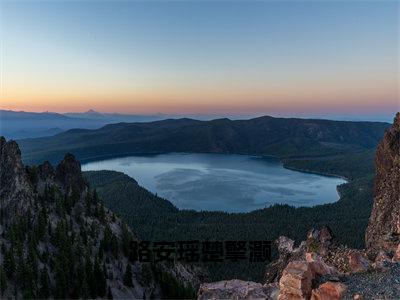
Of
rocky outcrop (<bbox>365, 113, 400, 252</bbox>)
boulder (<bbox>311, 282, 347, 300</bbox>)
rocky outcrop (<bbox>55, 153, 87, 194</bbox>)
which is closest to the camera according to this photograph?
boulder (<bbox>311, 282, 347, 300</bbox>)

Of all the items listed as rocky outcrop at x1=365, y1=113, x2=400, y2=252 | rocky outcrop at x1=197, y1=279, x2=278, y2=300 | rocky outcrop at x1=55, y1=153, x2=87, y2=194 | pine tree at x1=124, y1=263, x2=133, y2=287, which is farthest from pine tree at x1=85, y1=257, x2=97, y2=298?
rocky outcrop at x1=365, y1=113, x2=400, y2=252

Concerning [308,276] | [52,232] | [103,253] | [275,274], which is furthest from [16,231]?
[308,276]

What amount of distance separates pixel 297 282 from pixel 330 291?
90.8 inches

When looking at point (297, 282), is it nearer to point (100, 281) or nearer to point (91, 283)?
point (100, 281)

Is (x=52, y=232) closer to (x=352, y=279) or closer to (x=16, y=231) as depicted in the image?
(x=16, y=231)

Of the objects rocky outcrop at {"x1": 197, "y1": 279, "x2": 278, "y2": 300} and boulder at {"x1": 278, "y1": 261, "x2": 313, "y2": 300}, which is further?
rocky outcrop at {"x1": 197, "y1": 279, "x2": 278, "y2": 300}

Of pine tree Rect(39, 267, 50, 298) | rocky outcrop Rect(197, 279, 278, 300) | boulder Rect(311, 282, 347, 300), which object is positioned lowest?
pine tree Rect(39, 267, 50, 298)

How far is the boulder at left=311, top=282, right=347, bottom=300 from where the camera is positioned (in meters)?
26.3

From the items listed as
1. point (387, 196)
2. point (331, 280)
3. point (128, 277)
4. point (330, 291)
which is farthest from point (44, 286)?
point (387, 196)

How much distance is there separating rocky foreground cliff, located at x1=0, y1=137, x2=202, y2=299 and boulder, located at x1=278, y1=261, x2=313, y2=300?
178 ft

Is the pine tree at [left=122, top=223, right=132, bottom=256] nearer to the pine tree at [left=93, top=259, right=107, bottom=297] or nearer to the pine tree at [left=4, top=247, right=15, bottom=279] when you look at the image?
the pine tree at [left=93, top=259, right=107, bottom=297]

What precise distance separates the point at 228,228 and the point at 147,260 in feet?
329

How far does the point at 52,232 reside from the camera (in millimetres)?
83375

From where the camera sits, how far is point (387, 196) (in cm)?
6988
